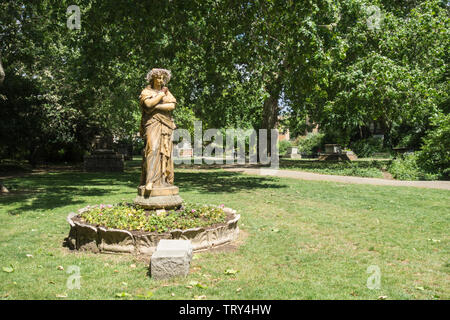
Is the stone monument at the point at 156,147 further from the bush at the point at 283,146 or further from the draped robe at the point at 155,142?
the bush at the point at 283,146

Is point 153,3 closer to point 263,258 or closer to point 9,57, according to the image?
point 9,57

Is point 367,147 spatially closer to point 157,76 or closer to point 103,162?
point 103,162

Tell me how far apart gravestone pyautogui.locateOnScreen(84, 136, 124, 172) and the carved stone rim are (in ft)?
51.2

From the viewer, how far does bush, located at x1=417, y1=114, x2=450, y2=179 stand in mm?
17531

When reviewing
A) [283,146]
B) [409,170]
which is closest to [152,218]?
[409,170]

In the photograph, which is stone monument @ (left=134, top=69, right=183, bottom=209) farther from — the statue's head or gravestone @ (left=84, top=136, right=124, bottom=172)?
gravestone @ (left=84, top=136, right=124, bottom=172)

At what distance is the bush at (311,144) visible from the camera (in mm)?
42356

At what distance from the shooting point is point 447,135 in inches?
690

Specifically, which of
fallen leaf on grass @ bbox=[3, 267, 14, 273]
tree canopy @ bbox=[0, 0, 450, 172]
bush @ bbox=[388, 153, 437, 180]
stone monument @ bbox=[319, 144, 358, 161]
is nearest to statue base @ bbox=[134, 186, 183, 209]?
fallen leaf on grass @ bbox=[3, 267, 14, 273]

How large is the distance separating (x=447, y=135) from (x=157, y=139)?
631 inches

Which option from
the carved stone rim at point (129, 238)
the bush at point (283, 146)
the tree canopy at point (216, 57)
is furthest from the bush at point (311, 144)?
the carved stone rim at point (129, 238)

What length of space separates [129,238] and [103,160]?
16.7 metres

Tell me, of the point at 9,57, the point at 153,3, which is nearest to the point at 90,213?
the point at 153,3
